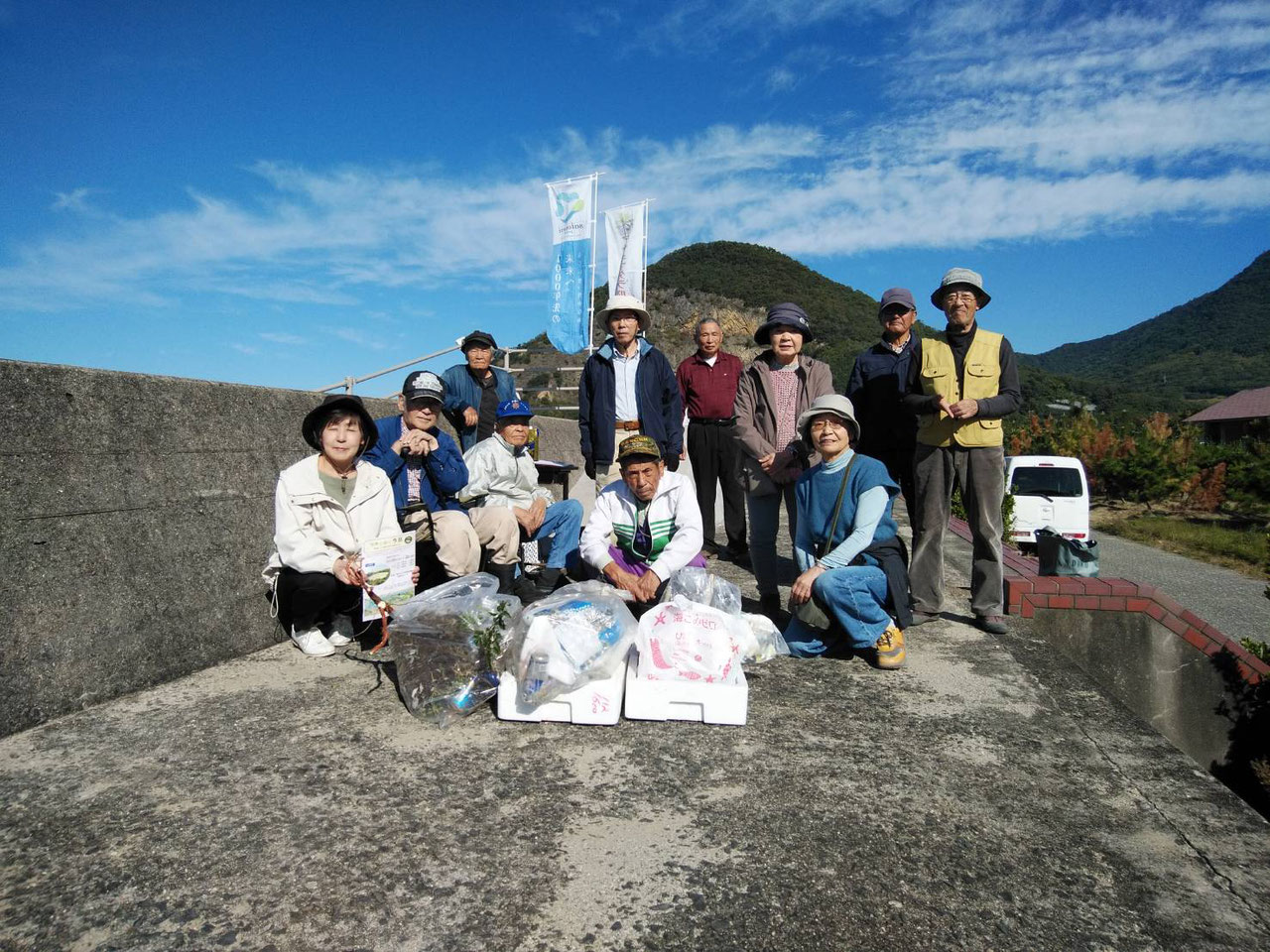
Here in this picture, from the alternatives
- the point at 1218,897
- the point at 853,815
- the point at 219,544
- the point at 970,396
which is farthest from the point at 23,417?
the point at 970,396

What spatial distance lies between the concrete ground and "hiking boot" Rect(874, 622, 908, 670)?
432 mm

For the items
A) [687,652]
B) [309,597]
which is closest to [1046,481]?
[687,652]

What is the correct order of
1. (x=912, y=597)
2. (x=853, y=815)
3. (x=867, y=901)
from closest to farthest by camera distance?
(x=867, y=901) → (x=853, y=815) → (x=912, y=597)

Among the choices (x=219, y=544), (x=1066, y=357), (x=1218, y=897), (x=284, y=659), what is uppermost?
(x=1066, y=357)

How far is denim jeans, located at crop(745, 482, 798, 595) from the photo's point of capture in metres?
4.38

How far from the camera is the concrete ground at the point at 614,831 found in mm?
1728

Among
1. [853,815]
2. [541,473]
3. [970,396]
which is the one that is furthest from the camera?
[541,473]

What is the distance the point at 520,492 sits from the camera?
4617 mm

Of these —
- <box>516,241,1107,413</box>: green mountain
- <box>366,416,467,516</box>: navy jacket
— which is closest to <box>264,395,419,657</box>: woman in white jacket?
<box>366,416,467,516</box>: navy jacket

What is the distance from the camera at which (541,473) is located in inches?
245

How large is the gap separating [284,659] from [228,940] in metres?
2.01

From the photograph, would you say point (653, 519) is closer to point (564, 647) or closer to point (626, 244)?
point (564, 647)

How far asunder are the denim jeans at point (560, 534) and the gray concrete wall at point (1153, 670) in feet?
9.29

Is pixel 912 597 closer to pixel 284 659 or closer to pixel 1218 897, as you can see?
pixel 1218 897
